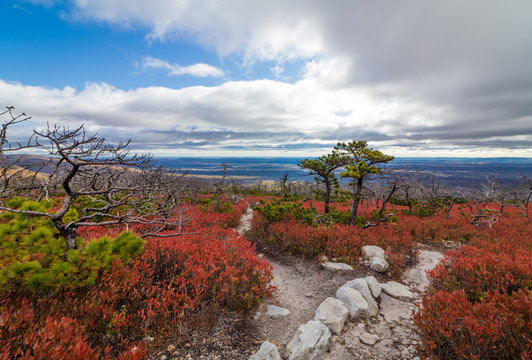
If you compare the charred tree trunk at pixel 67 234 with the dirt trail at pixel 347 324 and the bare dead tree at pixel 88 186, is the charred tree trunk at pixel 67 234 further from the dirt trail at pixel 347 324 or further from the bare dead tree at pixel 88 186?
the dirt trail at pixel 347 324

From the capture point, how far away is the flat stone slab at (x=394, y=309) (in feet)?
15.5

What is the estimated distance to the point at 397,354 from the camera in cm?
365

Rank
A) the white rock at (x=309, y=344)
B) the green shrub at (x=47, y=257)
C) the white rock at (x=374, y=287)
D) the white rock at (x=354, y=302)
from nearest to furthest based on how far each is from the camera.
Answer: the green shrub at (x=47, y=257) < the white rock at (x=309, y=344) < the white rock at (x=354, y=302) < the white rock at (x=374, y=287)

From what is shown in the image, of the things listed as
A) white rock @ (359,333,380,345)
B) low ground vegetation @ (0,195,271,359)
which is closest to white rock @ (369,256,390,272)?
white rock @ (359,333,380,345)

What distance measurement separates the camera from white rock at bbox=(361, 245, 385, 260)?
7661 mm

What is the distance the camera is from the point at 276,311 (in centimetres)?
490

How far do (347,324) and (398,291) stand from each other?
7.11ft

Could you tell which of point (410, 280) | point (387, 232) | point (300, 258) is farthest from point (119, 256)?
point (387, 232)

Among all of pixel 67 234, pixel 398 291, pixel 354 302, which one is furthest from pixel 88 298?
pixel 398 291

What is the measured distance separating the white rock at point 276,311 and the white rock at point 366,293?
6.24 feet

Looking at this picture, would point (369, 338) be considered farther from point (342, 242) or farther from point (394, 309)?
point (342, 242)

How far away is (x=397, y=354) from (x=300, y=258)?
4.70 metres

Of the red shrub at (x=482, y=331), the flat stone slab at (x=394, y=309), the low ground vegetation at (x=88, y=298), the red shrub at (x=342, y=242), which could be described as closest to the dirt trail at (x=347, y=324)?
the flat stone slab at (x=394, y=309)

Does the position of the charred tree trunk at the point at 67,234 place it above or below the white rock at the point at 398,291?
above
